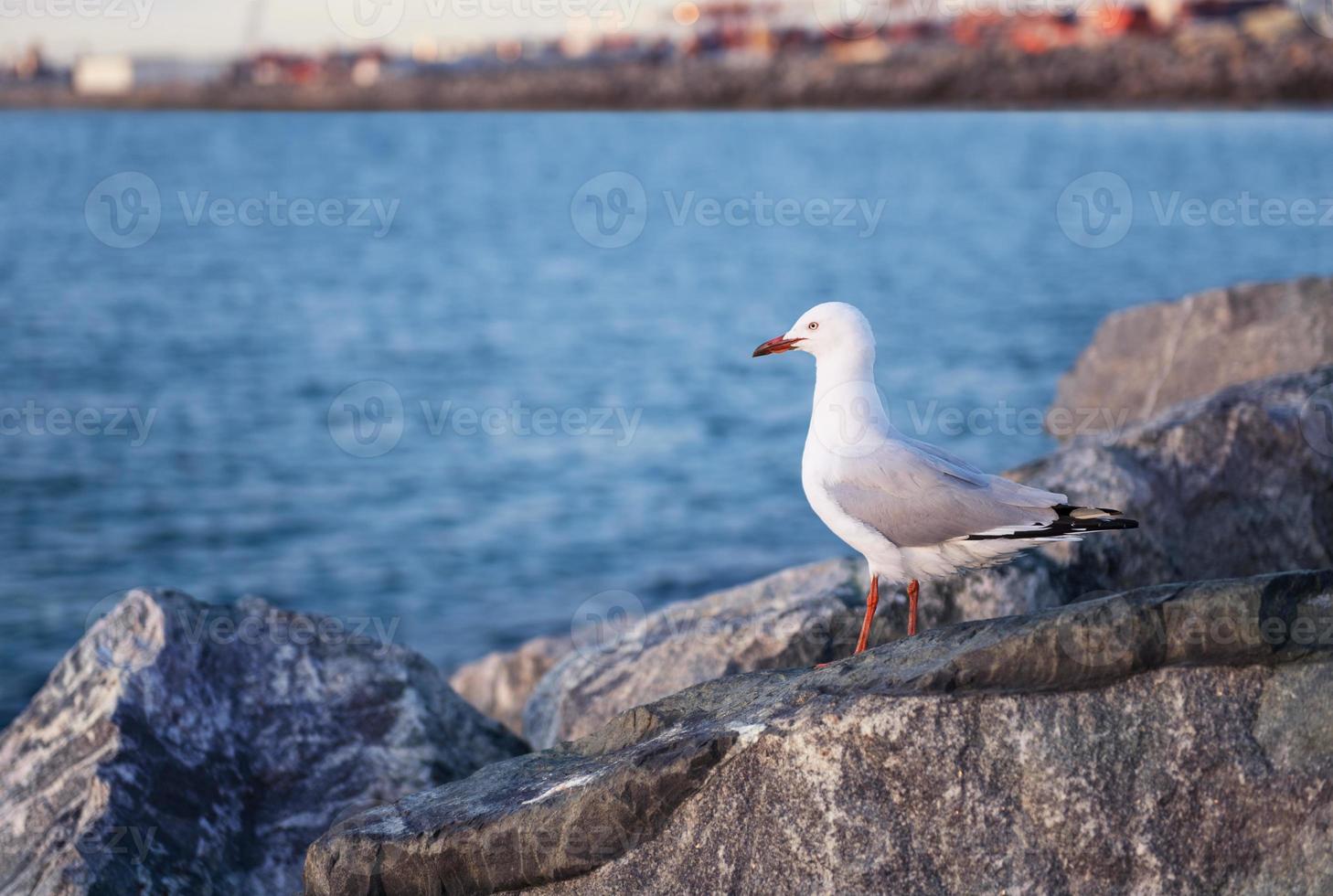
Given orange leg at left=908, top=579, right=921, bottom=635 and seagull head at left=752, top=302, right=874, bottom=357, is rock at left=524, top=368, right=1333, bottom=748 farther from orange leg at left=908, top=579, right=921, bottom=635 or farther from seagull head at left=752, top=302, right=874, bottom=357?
seagull head at left=752, top=302, right=874, bottom=357

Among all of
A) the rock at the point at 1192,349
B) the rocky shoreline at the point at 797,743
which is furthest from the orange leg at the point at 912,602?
the rock at the point at 1192,349

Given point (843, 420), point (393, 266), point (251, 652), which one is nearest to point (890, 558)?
point (843, 420)

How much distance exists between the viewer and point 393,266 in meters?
40.2

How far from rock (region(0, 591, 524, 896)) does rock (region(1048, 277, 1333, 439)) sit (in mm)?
5923

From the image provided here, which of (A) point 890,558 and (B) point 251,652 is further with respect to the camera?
(B) point 251,652

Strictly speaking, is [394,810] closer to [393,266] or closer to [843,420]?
[843,420]

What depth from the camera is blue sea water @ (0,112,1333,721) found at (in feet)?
47.9

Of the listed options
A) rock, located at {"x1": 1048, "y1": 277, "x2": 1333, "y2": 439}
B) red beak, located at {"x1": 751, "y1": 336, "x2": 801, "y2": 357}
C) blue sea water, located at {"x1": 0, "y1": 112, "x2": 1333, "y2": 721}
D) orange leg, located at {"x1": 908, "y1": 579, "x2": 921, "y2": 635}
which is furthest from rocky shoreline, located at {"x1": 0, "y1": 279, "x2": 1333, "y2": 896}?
blue sea water, located at {"x1": 0, "y1": 112, "x2": 1333, "y2": 721}

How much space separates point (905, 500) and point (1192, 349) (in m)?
6.11

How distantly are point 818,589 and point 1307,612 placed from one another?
10.4 ft

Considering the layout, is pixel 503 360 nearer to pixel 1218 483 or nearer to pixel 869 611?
pixel 1218 483

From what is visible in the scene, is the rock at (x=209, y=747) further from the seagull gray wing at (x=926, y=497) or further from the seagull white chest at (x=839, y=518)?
the seagull gray wing at (x=926, y=497)

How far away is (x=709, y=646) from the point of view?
22.1ft

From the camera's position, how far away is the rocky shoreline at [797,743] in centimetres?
388
